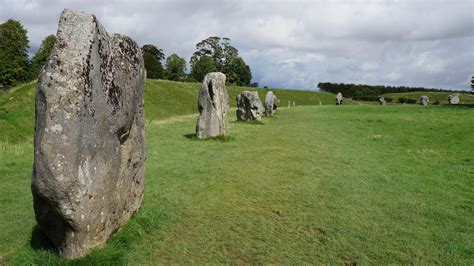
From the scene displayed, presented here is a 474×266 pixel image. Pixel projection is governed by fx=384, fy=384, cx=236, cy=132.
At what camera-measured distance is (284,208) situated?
27.7 ft

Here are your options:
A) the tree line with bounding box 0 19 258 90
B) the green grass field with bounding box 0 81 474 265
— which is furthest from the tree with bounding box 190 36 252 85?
the green grass field with bounding box 0 81 474 265

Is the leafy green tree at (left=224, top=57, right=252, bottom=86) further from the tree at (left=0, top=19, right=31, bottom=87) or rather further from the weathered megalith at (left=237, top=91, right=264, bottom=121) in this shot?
the weathered megalith at (left=237, top=91, right=264, bottom=121)

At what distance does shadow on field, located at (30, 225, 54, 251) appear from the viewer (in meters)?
6.07

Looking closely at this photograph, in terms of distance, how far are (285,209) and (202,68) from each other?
87.6 meters

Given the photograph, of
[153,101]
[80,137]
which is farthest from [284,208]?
[153,101]

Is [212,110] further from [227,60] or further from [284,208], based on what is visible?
[227,60]

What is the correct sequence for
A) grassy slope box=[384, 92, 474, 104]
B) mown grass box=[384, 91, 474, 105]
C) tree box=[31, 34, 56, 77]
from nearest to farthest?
tree box=[31, 34, 56, 77] → mown grass box=[384, 91, 474, 105] → grassy slope box=[384, 92, 474, 104]

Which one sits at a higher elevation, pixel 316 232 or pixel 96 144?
pixel 96 144

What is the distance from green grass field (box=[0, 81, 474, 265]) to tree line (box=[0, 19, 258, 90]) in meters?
54.6

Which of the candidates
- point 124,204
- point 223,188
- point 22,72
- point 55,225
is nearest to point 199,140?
point 223,188

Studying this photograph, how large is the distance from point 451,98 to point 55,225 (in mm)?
54412

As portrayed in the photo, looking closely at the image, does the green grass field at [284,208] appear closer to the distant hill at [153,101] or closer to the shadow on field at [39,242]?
the shadow on field at [39,242]

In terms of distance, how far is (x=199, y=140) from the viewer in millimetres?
17984

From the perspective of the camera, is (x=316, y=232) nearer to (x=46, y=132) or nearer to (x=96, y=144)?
(x=96, y=144)
